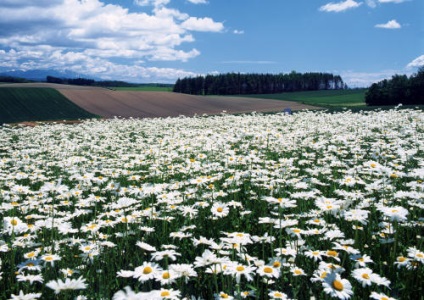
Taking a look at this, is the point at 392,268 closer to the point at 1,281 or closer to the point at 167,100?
the point at 1,281

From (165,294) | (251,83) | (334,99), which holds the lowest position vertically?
(165,294)

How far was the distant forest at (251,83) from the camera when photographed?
13975 centimetres

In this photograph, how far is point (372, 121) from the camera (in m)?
17.8

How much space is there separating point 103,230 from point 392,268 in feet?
12.9

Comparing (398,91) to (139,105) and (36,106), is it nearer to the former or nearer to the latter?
(139,105)

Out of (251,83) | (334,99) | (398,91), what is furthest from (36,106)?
(251,83)

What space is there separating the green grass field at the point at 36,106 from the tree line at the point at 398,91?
155 feet

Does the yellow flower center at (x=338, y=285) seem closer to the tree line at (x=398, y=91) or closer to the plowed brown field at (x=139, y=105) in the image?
the plowed brown field at (x=139, y=105)

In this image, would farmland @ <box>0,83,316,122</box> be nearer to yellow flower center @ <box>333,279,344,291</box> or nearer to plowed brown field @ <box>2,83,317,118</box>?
plowed brown field @ <box>2,83,317,118</box>

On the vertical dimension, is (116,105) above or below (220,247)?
above

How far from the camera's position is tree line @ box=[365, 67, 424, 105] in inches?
2339

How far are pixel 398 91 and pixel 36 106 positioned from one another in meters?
56.8

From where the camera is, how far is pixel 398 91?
202ft

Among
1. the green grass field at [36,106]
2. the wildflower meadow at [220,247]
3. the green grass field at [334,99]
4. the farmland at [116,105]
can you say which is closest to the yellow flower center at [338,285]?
the wildflower meadow at [220,247]
